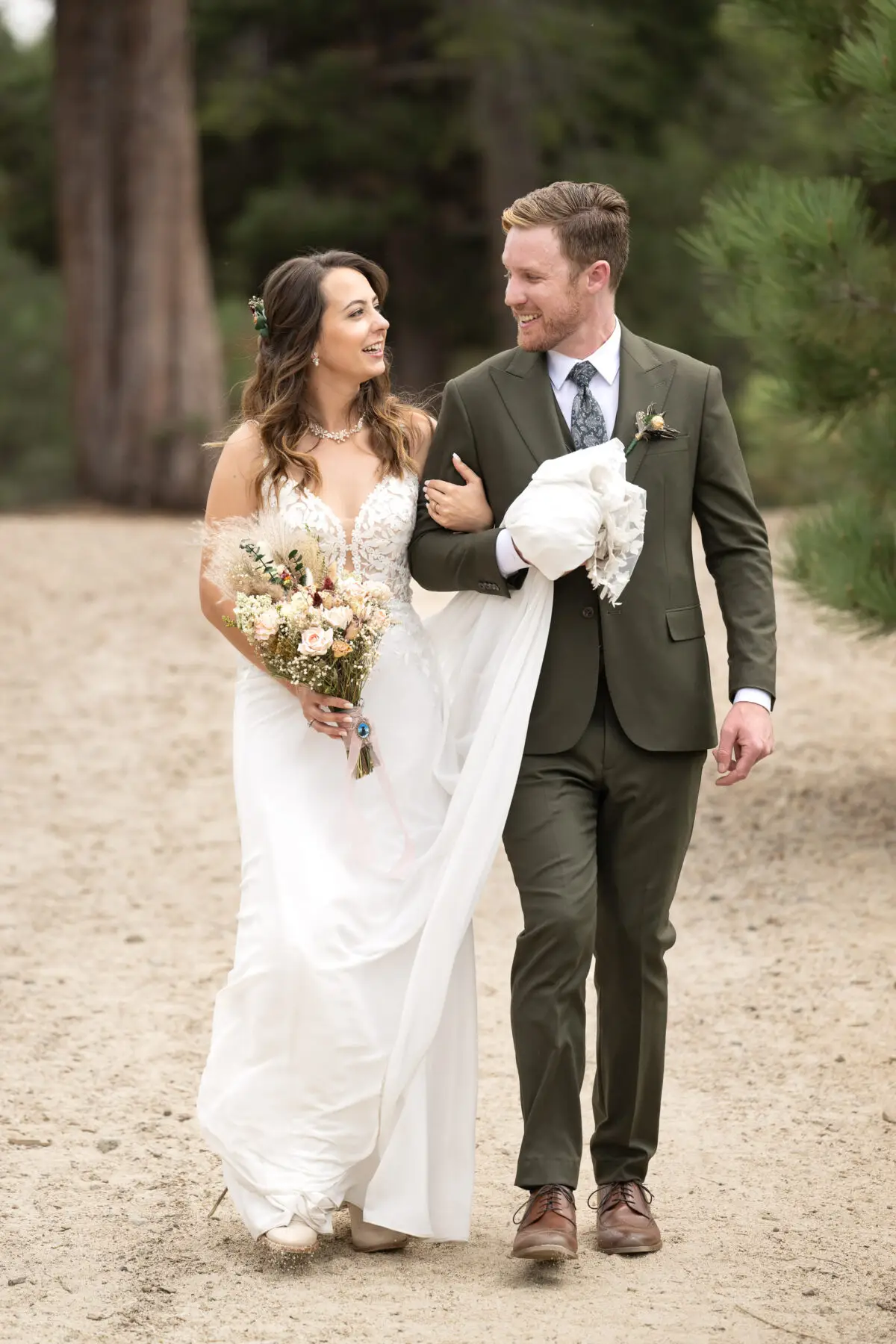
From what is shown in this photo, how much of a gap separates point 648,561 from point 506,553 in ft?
1.02

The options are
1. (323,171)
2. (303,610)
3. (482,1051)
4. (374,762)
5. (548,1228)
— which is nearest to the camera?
(548,1228)

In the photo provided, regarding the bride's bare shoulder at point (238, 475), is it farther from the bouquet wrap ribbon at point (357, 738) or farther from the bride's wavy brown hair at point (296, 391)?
the bouquet wrap ribbon at point (357, 738)

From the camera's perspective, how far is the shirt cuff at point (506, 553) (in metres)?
3.83

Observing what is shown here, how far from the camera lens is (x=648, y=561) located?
12.8 ft

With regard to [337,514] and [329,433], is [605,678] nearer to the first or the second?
[337,514]

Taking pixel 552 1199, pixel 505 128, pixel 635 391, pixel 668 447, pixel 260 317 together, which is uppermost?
pixel 505 128

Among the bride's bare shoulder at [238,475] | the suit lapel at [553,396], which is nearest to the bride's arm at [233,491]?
the bride's bare shoulder at [238,475]

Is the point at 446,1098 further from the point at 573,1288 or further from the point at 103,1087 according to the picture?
the point at 103,1087

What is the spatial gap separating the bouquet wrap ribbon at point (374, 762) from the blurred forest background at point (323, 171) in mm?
6582

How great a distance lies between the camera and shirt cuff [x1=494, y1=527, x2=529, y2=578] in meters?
3.83

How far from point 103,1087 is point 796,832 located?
3409 millimetres

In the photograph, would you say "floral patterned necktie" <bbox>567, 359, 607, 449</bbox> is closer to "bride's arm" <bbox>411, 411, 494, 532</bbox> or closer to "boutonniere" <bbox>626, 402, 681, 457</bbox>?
"boutonniere" <bbox>626, 402, 681, 457</bbox>

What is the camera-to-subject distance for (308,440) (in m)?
4.23

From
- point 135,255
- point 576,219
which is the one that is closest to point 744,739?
point 576,219
